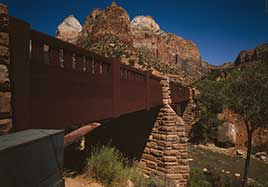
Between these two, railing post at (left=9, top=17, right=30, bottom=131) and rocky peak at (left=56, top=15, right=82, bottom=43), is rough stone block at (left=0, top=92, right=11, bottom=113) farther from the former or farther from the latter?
rocky peak at (left=56, top=15, right=82, bottom=43)

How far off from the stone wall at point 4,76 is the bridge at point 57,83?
0.11 m

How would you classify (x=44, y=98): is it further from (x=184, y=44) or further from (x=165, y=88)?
(x=184, y=44)

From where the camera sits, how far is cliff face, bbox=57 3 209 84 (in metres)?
41.2

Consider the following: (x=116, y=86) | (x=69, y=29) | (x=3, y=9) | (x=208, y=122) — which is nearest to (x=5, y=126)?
(x=3, y=9)

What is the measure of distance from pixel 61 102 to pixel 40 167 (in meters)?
1.64

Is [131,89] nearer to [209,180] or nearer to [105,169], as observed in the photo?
[105,169]

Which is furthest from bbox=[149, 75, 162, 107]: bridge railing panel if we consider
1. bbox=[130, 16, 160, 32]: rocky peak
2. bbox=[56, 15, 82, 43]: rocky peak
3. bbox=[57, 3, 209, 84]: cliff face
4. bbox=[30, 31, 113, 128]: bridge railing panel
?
bbox=[130, 16, 160, 32]: rocky peak

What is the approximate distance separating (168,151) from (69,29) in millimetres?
114050

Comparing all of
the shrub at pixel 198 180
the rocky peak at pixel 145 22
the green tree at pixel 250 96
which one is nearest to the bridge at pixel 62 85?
the shrub at pixel 198 180

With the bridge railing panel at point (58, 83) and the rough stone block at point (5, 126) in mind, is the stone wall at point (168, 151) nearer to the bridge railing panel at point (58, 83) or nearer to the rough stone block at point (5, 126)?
the bridge railing panel at point (58, 83)

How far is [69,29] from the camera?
11056cm

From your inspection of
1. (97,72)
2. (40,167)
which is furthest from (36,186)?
(97,72)

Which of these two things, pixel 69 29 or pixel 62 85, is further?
pixel 69 29

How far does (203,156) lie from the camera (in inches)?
581
